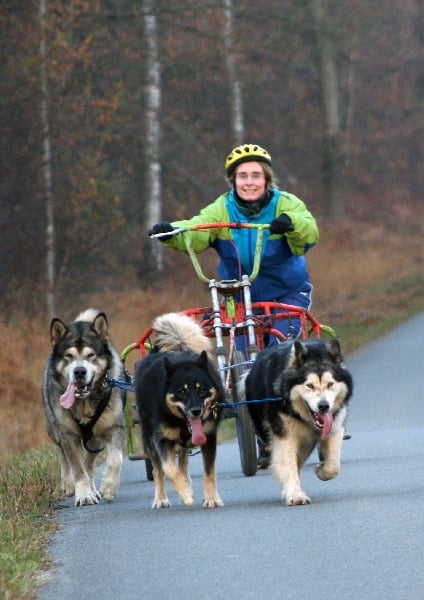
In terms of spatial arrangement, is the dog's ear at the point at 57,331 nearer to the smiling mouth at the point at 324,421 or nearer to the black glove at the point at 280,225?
the black glove at the point at 280,225

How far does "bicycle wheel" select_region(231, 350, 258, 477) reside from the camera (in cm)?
1009

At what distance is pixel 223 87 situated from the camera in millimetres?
34250

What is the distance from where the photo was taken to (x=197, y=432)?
8594 millimetres

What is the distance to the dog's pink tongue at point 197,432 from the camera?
8.59m

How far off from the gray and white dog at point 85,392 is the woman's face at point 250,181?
1.51m

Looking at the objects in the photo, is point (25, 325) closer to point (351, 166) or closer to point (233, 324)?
point (233, 324)

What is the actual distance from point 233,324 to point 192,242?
0.83 m

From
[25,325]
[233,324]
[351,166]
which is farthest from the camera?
[351,166]

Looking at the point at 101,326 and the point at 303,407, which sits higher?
the point at 101,326

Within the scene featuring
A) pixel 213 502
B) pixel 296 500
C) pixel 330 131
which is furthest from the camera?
pixel 330 131

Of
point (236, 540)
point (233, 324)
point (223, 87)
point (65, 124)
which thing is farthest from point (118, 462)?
point (223, 87)

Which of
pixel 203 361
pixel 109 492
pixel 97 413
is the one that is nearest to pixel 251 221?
pixel 97 413

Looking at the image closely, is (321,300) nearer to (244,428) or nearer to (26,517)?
(244,428)

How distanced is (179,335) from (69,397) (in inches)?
34.2
